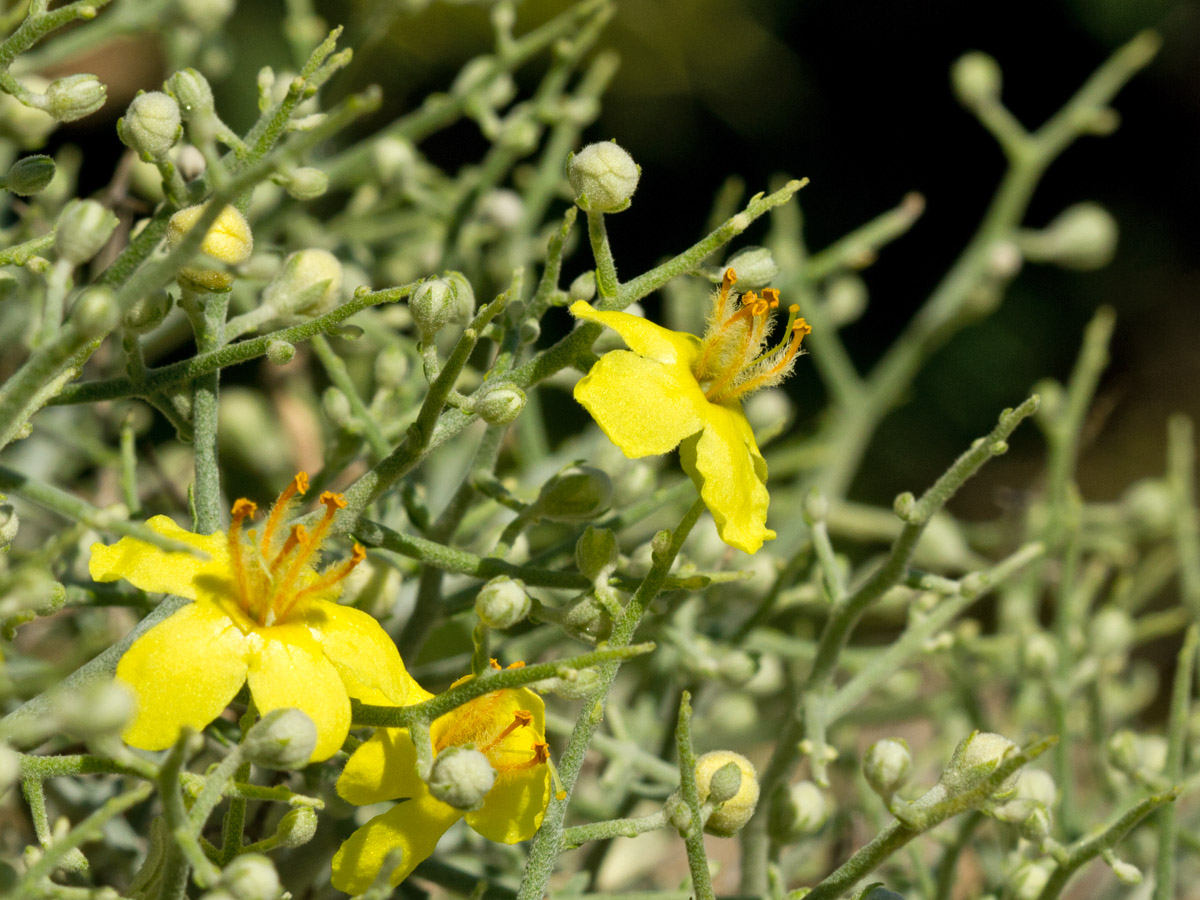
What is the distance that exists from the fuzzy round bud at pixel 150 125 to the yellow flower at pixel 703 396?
0.21 meters

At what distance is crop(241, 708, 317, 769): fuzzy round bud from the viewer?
47 centimetres

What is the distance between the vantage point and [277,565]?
1.85 feet

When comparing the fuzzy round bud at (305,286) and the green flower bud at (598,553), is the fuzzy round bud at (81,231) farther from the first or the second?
the green flower bud at (598,553)

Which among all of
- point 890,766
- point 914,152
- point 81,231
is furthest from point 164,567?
point 914,152

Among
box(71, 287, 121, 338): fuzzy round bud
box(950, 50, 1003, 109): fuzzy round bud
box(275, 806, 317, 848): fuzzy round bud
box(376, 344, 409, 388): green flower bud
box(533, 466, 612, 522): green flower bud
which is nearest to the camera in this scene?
box(71, 287, 121, 338): fuzzy round bud

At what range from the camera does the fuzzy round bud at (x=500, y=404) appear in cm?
55

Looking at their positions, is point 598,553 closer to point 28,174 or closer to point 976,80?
point 28,174

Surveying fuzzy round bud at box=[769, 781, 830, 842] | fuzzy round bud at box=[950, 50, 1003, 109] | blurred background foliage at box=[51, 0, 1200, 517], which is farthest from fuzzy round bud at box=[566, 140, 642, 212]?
blurred background foliage at box=[51, 0, 1200, 517]

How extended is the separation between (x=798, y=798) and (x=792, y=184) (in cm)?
38

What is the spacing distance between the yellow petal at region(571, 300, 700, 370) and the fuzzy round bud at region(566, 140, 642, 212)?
0.17 ft

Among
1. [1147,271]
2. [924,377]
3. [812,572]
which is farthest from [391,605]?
→ [1147,271]

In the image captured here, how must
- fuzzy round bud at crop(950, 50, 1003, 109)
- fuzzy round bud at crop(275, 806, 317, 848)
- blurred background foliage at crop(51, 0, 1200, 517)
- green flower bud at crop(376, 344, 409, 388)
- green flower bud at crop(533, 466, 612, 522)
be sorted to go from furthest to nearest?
blurred background foliage at crop(51, 0, 1200, 517) < fuzzy round bud at crop(950, 50, 1003, 109) < green flower bud at crop(376, 344, 409, 388) < green flower bud at crop(533, 466, 612, 522) < fuzzy round bud at crop(275, 806, 317, 848)

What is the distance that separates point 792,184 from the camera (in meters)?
0.56

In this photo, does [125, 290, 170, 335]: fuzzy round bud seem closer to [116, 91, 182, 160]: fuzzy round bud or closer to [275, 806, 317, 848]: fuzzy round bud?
[116, 91, 182, 160]: fuzzy round bud
